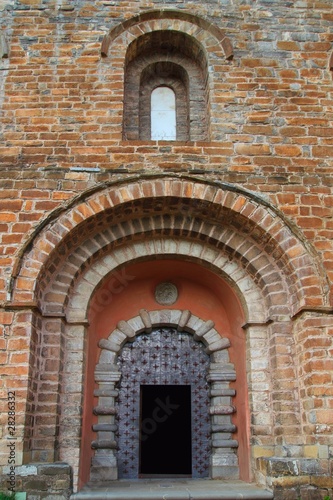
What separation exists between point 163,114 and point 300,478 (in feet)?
15.9

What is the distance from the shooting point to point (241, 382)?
6289 millimetres

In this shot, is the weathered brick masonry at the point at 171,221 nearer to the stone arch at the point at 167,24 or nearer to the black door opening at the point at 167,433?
the stone arch at the point at 167,24

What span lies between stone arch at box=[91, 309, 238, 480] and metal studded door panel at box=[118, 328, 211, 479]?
15 cm

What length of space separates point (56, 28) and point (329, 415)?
18.9 feet

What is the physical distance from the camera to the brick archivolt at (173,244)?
5.84 meters

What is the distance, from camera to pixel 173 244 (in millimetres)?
6539

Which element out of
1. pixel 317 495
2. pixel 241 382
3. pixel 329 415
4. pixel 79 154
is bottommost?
pixel 317 495

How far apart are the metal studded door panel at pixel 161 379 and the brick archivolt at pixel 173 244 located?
1038 millimetres

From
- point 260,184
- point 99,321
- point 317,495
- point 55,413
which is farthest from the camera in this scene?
point 99,321

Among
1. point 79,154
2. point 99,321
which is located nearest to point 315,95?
point 79,154

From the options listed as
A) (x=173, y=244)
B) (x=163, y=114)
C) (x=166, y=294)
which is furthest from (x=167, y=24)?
(x=166, y=294)

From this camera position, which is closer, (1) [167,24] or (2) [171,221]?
(2) [171,221]

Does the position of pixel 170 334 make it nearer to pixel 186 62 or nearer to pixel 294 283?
pixel 294 283

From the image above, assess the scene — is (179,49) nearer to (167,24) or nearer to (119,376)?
(167,24)
